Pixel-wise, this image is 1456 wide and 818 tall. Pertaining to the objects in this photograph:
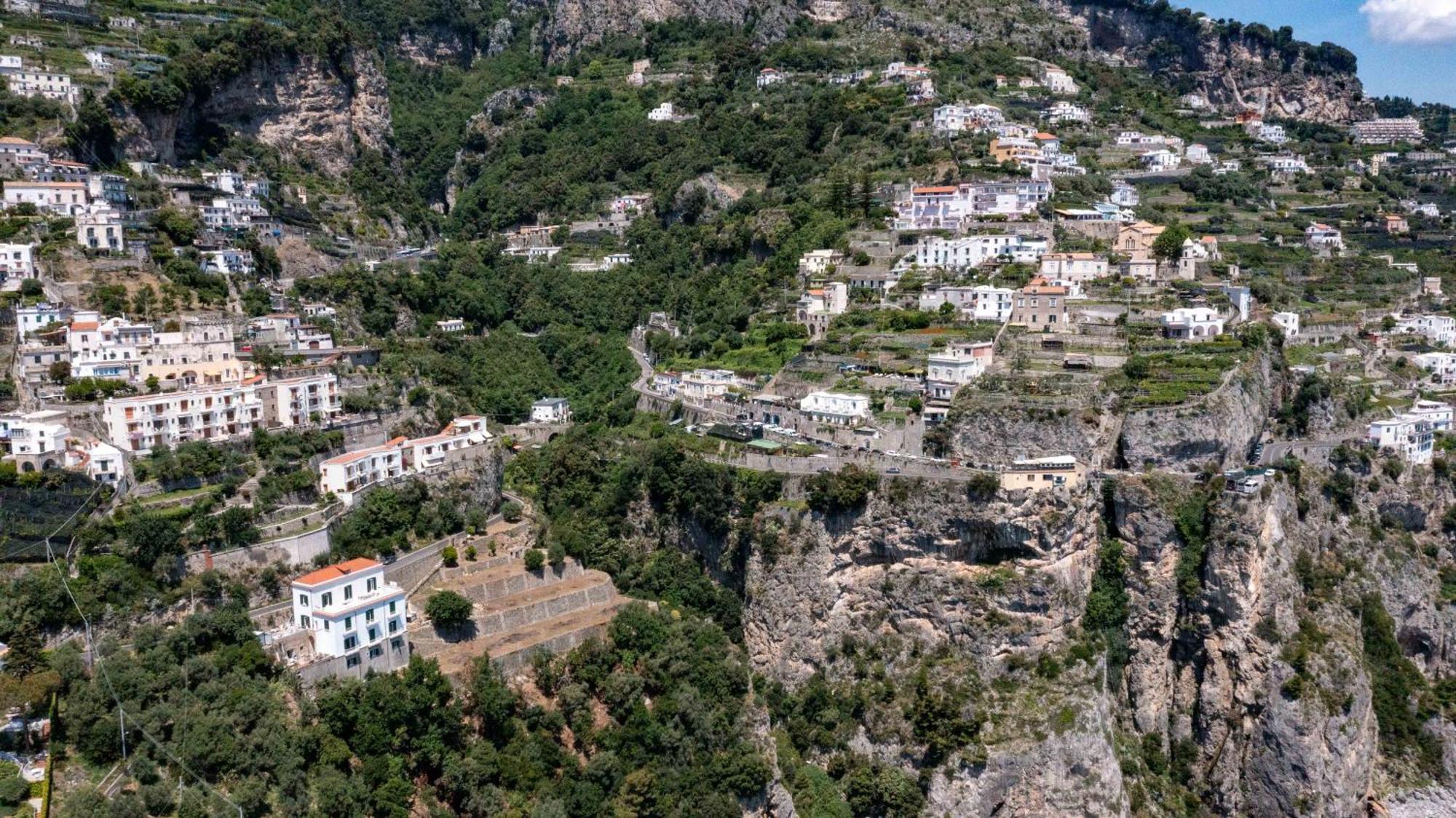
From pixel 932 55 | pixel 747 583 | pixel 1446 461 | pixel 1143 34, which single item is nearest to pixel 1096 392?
pixel 747 583

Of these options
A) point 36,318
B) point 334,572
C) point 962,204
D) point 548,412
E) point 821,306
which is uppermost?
point 962,204

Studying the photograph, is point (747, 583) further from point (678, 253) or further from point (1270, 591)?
point (678, 253)

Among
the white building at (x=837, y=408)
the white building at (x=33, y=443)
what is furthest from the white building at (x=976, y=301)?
the white building at (x=33, y=443)

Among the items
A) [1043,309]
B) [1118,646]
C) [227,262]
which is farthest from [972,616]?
[227,262]

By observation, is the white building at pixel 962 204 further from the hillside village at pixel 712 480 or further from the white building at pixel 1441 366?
the white building at pixel 1441 366

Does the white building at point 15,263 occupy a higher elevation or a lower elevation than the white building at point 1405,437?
higher

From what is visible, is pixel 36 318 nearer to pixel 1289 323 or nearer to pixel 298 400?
pixel 298 400
